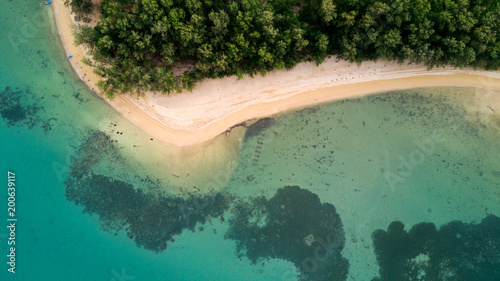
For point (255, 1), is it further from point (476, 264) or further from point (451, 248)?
point (476, 264)

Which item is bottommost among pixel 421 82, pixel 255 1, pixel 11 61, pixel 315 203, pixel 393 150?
pixel 315 203

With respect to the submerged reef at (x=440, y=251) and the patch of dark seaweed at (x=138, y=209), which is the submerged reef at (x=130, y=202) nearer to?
the patch of dark seaweed at (x=138, y=209)

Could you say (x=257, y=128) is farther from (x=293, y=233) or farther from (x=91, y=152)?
(x=91, y=152)

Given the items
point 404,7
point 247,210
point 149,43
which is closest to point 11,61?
point 149,43

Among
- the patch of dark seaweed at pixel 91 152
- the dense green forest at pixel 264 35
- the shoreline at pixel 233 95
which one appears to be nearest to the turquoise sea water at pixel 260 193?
the patch of dark seaweed at pixel 91 152

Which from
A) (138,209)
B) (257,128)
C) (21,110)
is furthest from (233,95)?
(21,110)

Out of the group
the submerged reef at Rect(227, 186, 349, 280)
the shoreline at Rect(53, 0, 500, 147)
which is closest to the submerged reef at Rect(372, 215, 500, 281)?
the submerged reef at Rect(227, 186, 349, 280)
